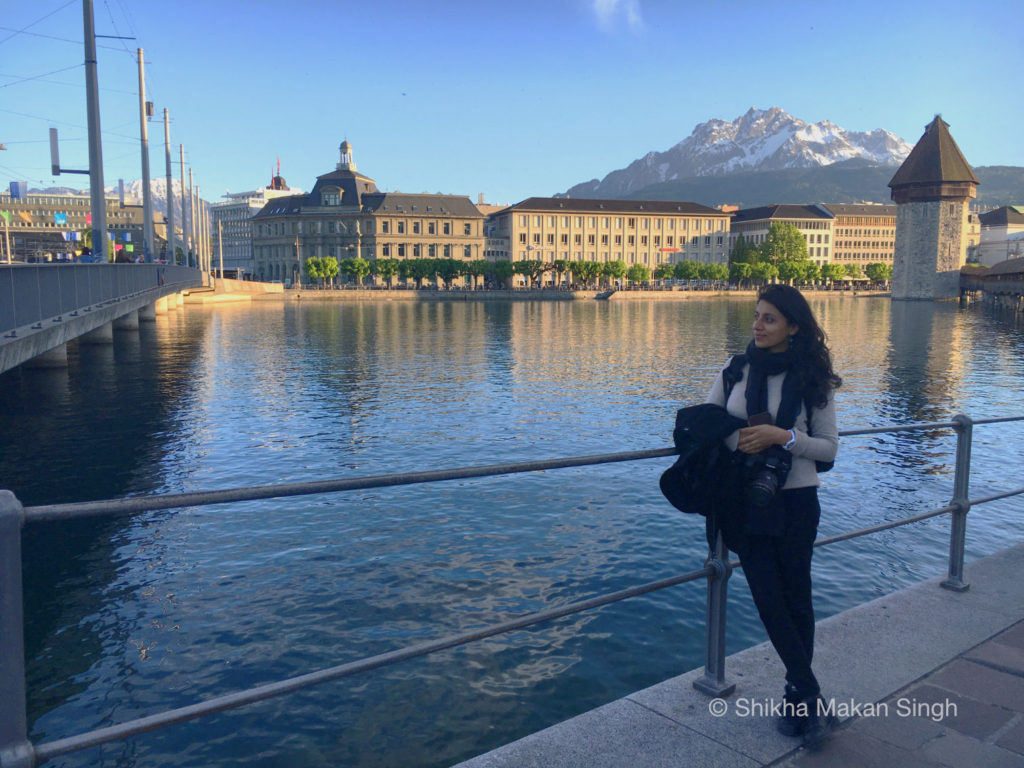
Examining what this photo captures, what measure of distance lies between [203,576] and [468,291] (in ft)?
377

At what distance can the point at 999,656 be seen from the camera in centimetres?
442

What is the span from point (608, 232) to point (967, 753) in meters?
153

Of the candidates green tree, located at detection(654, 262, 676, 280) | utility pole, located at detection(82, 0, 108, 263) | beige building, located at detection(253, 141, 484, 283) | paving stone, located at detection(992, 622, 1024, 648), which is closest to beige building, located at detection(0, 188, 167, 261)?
beige building, located at detection(253, 141, 484, 283)

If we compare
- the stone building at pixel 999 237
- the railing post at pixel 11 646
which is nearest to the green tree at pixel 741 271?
the stone building at pixel 999 237

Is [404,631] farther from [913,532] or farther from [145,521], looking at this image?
[913,532]

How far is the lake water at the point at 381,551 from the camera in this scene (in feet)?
23.2

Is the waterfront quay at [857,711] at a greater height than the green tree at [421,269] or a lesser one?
lesser

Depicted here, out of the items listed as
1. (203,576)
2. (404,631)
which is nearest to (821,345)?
(404,631)

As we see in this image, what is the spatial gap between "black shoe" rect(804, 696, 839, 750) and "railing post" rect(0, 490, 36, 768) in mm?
3052

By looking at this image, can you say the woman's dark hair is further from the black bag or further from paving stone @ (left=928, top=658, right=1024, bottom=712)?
paving stone @ (left=928, top=658, right=1024, bottom=712)

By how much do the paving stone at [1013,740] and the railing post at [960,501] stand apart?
1.70 m

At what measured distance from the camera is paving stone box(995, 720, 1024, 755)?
3525 mm

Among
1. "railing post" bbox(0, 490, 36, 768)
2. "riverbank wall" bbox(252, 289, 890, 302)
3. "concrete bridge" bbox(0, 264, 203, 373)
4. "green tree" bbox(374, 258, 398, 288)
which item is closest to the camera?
"railing post" bbox(0, 490, 36, 768)

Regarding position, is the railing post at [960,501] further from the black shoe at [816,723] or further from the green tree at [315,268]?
the green tree at [315,268]
